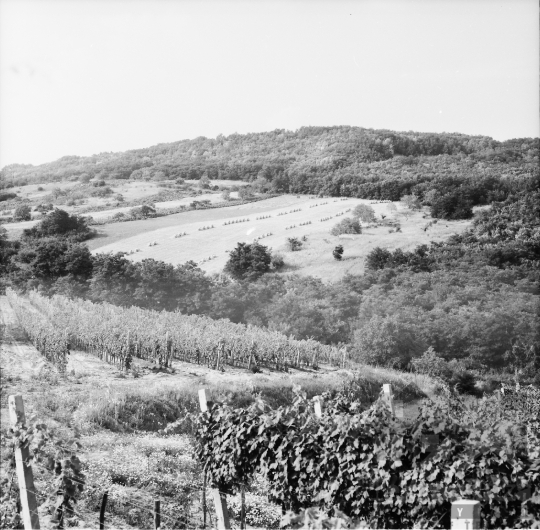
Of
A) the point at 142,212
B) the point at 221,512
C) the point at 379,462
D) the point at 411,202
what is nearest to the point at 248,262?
the point at 142,212

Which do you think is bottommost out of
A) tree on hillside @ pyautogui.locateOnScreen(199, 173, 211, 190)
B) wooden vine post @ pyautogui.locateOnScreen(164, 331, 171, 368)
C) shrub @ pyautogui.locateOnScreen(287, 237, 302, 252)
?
wooden vine post @ pyautogui.locateOnScreen(164, 331, 171, 368)

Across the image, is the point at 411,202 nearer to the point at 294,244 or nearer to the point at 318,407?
the point at 294,244

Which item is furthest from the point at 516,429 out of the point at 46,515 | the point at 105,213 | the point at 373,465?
the point at 105,213

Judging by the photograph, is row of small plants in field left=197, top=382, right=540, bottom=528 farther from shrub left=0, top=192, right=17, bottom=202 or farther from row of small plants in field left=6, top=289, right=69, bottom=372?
shrub left=0, top=192, right=17, bottom=202

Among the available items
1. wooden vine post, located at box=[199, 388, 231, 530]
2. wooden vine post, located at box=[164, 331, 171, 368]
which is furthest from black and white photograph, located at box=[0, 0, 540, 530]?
wooden vine post, located at box=[199, 388, 231, 530]

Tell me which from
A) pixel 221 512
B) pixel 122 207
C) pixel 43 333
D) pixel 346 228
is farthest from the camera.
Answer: pixel 346 228

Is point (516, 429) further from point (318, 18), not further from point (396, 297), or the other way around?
point (318, 18)

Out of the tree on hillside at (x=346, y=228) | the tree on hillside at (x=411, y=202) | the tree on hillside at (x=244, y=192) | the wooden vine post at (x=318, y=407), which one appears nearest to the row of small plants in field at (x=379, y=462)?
the wooden vine post at (x=318, y=407)
